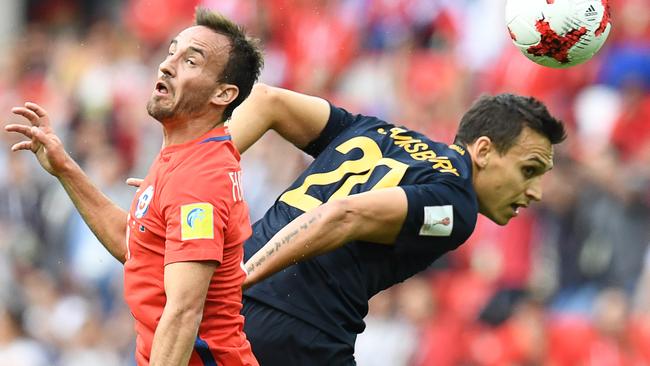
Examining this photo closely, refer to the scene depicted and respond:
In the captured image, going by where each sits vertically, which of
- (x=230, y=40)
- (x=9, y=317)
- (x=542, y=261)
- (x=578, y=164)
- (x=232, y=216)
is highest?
(x=230, y=40)

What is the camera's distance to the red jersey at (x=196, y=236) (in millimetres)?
4664

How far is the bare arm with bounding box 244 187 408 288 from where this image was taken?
541 centimetres

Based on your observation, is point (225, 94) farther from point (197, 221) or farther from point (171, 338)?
point (171, 338)

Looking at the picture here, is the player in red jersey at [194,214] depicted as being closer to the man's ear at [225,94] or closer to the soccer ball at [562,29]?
the man's ear at [225,94]

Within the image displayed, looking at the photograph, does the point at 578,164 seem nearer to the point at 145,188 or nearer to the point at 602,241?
the point at 602,241

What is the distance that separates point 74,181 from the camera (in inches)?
214

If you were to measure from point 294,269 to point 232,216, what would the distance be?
107cm

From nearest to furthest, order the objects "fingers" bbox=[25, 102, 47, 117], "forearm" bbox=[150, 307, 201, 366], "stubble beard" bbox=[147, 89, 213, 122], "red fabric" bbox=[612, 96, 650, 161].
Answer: "forearm" bbox=[150, 307, 201, 366] → "stubble beard" bbox=[147, 89, 213, 122] → "fingers" bbox=[25, 102, 47, 117] → "red fabric" bbox=[612, 96, 650, 161]

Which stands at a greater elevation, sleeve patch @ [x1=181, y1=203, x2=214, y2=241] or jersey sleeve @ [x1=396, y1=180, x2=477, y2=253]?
sleeve patch @ [x1=181, y1=203, x2=214, y2=241]

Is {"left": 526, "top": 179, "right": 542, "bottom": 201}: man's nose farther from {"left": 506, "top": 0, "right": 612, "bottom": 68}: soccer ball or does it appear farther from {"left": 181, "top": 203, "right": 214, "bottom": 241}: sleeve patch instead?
{"left": 181, "top": 203, "right": 214, "bottom": 241}: sleeve patch

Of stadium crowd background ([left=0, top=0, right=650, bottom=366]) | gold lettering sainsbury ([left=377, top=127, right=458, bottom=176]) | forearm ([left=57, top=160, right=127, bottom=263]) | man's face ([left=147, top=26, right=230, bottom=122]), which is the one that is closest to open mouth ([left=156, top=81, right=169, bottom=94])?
man's face ([left=147, top=26, right=230, bottom=122])

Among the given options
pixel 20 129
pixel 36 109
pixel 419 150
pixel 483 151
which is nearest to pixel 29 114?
pixel 36 109

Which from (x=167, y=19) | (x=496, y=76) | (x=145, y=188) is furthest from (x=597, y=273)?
(x=167, y=19)

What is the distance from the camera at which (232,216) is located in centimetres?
485
